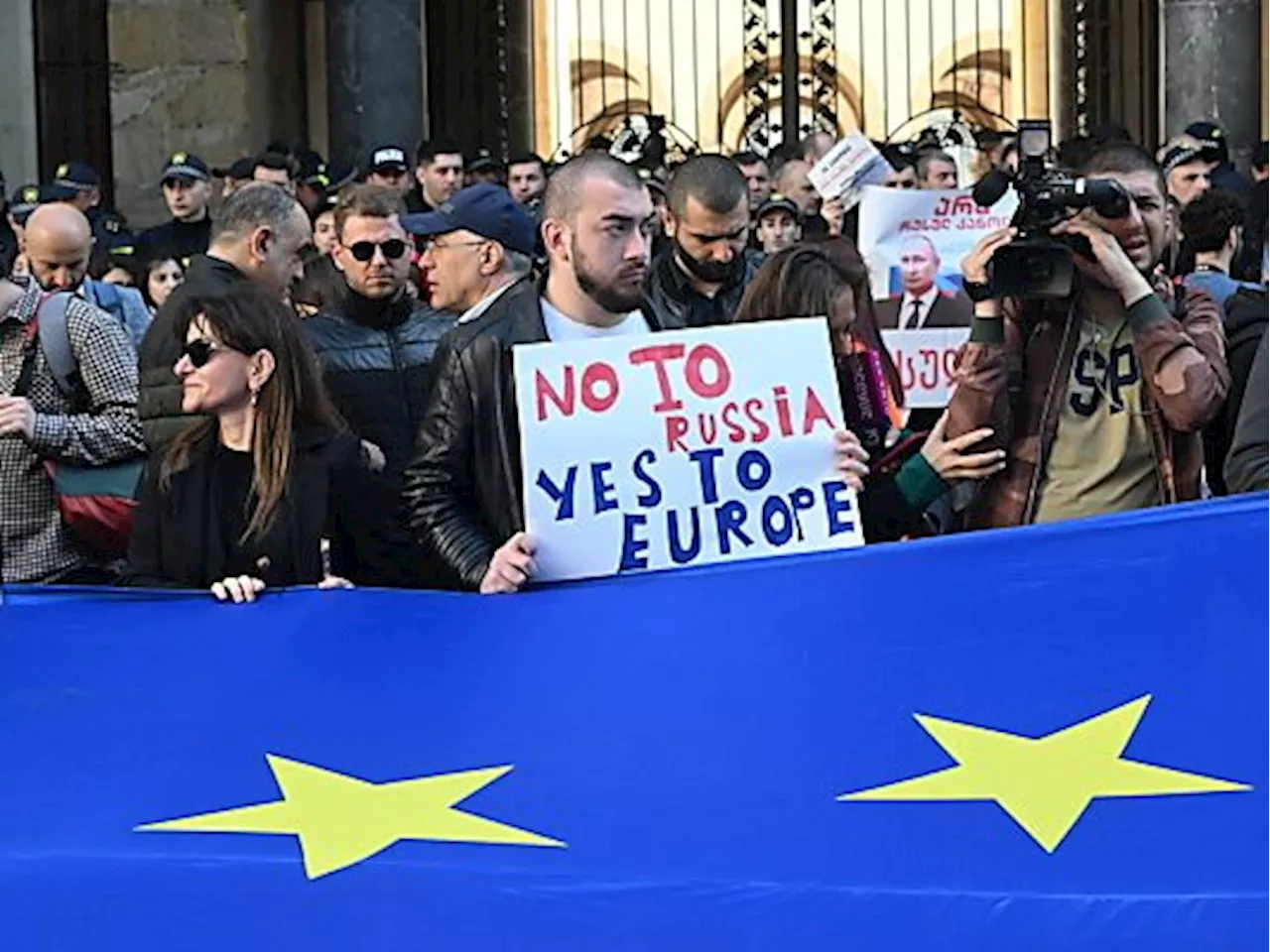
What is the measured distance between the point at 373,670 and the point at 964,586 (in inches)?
40.8

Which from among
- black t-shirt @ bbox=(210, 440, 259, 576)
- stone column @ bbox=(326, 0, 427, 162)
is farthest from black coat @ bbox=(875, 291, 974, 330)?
stone column @ bbox=(326, 0, 427, 162)

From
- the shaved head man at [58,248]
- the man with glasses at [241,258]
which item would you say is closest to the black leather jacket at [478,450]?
the man with glasses at [241,258]

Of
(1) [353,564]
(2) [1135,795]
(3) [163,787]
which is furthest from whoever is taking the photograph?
(1) [353,564]

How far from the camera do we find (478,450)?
19.5 feet

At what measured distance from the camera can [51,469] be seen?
7074 mm

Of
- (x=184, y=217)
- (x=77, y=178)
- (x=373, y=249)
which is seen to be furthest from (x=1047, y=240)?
(x=77, y=178)

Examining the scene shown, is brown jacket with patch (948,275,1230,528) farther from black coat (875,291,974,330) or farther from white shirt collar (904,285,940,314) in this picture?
white shirt collar (904,285,940,314)

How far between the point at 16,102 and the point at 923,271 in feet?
25.2

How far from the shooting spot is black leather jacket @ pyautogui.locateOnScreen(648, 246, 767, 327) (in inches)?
312

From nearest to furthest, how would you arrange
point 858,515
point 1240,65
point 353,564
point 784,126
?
point 858,515 → point 353,564 → point 1240,65 → point 784,126

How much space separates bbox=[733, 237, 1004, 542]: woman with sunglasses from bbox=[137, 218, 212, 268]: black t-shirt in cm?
466

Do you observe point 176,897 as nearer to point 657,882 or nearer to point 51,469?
point 657,882

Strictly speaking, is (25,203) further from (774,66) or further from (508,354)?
(774,66)

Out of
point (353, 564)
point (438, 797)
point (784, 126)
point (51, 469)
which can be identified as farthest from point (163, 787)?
point (784, 126)
